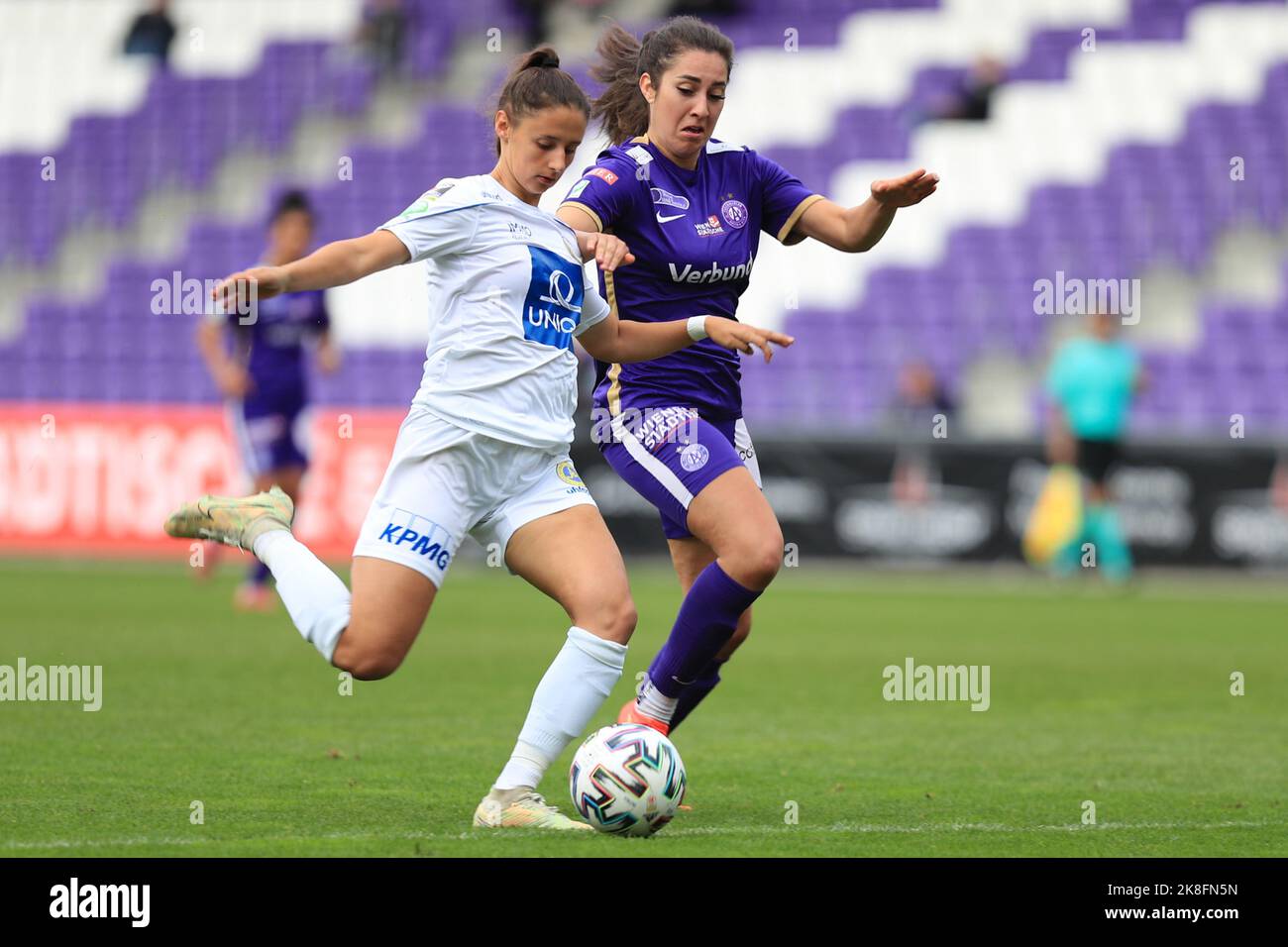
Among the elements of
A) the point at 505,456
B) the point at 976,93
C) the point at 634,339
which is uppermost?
the point at 976,93

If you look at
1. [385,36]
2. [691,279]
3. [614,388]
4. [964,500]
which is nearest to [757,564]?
[614,388]

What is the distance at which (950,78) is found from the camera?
2370 cm

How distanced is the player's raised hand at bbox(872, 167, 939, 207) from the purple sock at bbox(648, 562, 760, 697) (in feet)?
4.48

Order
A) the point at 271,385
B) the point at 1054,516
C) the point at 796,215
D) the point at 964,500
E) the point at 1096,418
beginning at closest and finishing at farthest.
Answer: the point at 796,215 → the point at 271,385 → the point at 1096,418 → the point at 1054,516 → the point at 964,500

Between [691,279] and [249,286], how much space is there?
6.52 ft

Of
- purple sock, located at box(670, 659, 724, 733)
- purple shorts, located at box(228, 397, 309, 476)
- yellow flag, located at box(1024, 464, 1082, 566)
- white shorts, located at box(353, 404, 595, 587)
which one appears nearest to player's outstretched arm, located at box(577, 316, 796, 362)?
white shorts, located at box(353, 404, 595, 587)

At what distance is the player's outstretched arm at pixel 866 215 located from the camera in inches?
242

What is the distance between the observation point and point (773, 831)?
5.45 metres

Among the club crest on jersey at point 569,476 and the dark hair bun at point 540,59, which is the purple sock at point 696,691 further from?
the dark hair bun at point 540,59

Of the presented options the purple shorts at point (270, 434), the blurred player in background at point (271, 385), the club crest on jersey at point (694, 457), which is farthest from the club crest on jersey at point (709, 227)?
the purple shorts at point (270, 434)

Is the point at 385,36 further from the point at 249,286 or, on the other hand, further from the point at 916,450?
the point at 249,286

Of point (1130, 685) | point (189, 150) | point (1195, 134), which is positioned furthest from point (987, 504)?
point (189, 150)

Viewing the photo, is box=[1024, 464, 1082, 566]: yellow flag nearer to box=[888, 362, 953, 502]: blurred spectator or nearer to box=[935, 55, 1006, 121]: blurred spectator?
box=[888, 362, 953, 502]: blurred spectator
